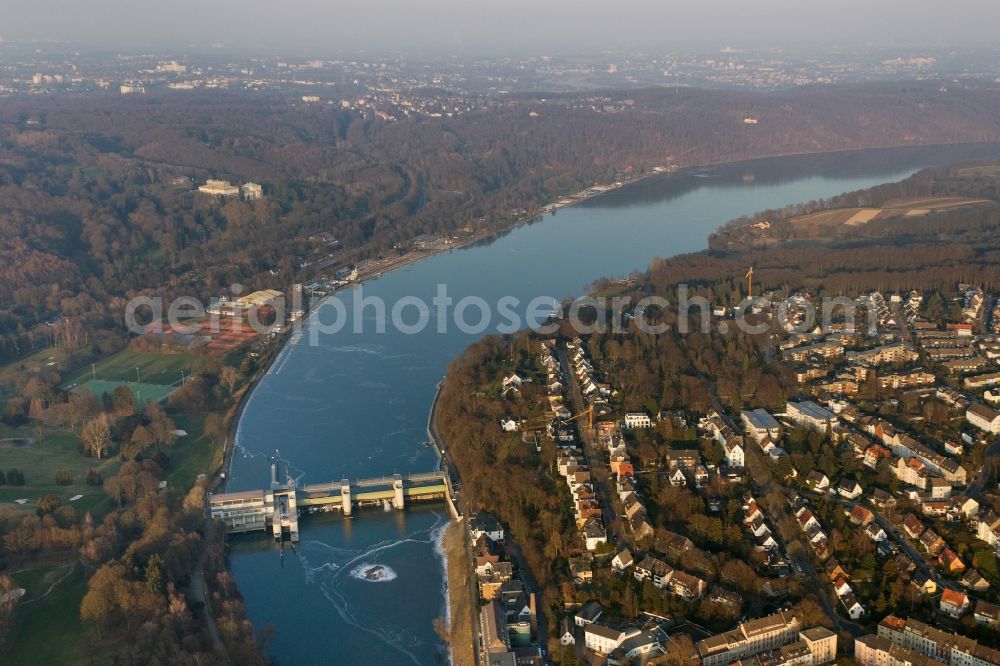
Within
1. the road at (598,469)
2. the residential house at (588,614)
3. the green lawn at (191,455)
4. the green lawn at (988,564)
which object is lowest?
the green lawn at (191,455)

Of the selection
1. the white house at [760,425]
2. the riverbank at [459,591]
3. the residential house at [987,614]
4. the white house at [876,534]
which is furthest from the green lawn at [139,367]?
the residential house at [987,614]

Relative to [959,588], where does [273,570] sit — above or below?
below

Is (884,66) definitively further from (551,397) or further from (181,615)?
(181,615)

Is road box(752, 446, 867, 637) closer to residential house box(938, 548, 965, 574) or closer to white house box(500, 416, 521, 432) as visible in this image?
residential house box(938, 548, 965, 574)

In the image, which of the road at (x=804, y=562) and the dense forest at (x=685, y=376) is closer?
the road at (x=804, y=562)

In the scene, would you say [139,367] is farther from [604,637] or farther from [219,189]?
[219,189]

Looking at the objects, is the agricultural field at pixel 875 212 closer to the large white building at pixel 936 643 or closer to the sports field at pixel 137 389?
the sports field at pixel 137 389

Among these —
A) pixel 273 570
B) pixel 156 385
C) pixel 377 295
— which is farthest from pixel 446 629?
pixel 377 295
